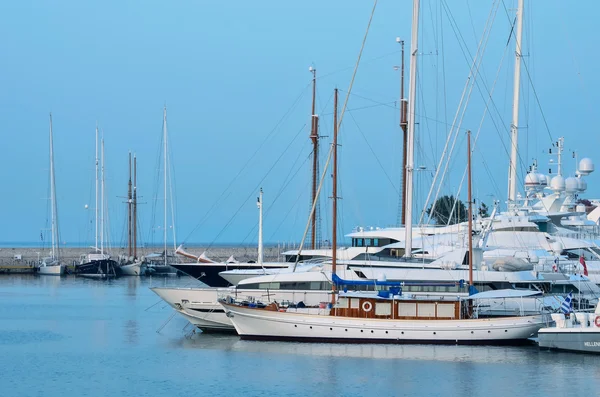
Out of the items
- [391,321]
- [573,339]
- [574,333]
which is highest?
[391,321]

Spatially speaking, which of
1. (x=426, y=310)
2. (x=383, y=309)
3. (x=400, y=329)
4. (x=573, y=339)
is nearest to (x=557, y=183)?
(x=426, y=310)

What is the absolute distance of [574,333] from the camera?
3588 cm

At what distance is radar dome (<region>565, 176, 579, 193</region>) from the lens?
196 ft

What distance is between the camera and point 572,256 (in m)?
52.0

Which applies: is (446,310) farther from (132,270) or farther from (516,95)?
(132,270)

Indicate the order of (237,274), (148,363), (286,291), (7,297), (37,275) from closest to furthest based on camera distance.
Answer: (148,363)
(286,291)
(237,274)
(7,297)
(37,275)

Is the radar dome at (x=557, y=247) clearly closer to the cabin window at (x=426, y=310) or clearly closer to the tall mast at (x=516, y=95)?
the tall mast at (x=516, y=95)

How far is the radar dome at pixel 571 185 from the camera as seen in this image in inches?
2346

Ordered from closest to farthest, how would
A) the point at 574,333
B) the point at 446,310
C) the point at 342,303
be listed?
the point at 574,333, the point at 446,310, the point at 342,303

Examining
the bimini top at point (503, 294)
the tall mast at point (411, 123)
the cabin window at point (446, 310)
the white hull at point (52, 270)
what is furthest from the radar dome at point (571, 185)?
the white hull at point (52, 270)

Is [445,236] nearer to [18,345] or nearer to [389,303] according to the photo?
[389,303]

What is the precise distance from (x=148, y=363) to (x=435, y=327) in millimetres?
10713

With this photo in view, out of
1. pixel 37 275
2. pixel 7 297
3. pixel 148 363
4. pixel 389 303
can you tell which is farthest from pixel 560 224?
pixel 37 275

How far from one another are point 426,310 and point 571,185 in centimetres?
2452
